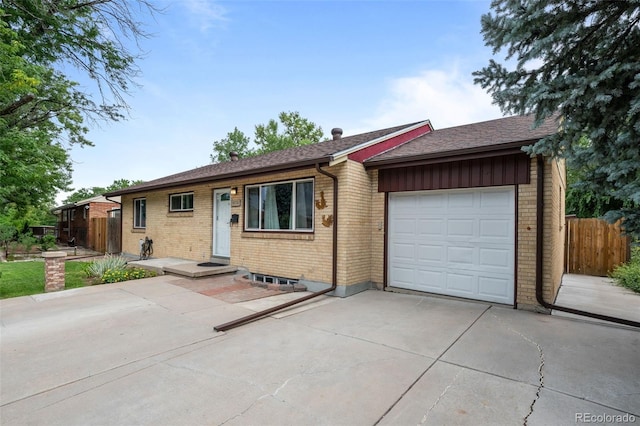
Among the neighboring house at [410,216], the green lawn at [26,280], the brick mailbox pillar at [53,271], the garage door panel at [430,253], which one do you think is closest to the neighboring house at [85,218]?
the green lawn at [26,280]

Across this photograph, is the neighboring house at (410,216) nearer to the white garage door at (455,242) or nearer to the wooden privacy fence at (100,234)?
the white garage door at (455,242)

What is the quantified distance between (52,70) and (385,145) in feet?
28.7

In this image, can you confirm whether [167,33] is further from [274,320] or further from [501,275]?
[501,275]

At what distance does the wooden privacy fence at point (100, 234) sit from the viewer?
16277 millimetres

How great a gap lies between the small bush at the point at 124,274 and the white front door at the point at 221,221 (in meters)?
1.94

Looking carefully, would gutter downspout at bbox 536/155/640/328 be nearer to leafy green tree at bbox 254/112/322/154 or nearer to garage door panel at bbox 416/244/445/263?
garage door panel at bbox 416/244/445/263

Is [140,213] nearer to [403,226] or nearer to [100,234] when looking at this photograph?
[100,234]

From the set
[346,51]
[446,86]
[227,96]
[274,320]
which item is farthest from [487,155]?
[227,96]

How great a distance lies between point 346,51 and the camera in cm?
1122

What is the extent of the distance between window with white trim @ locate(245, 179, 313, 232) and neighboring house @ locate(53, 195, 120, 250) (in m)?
13.7

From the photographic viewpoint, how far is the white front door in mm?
9344

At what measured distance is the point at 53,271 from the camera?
7031 mm

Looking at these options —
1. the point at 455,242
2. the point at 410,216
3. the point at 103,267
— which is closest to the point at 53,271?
the point at 103,267

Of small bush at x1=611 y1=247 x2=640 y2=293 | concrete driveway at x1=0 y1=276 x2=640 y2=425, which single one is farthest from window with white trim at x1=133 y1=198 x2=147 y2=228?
small bush at x1=611 y1=247 x2=640 y2=293
